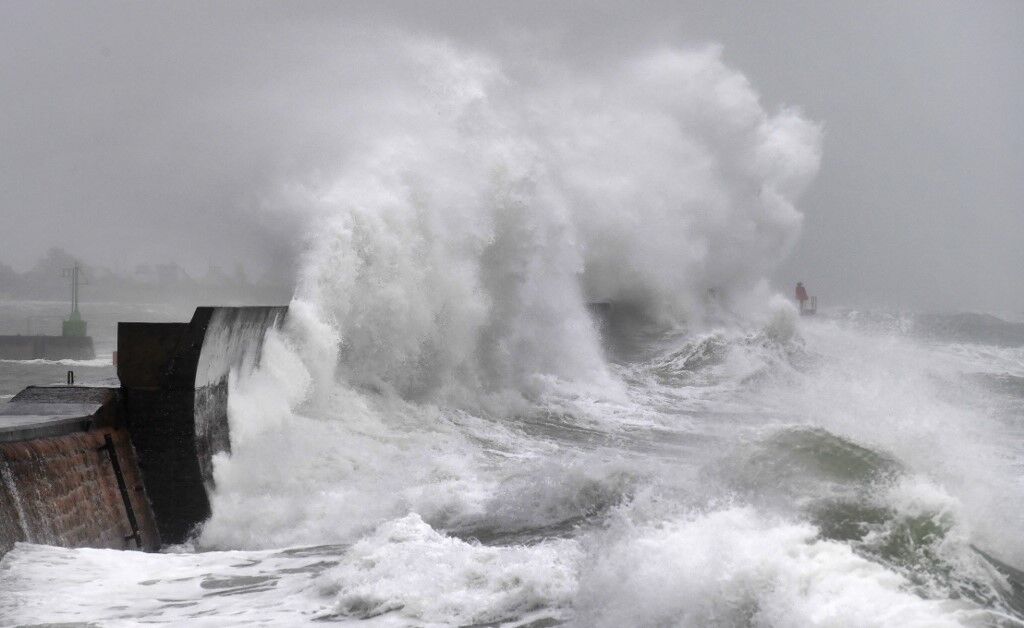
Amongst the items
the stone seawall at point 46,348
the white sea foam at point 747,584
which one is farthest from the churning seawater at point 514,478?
the stone seawall at point 46,348

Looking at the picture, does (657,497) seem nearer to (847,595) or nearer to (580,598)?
(580,598)

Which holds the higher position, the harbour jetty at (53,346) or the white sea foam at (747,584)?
the harbour jetty at (53,346)

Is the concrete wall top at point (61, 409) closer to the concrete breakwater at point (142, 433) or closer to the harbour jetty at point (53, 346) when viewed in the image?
the concrete breakwater at point (142, 433)

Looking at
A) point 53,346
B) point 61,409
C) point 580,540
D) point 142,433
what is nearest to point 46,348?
point 53,346

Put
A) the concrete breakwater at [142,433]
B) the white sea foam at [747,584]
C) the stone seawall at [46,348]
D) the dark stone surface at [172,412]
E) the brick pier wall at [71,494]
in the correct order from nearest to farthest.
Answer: the white sea foam at [747,584] < the brick pier wall at [71,494] < the concrete breakwater at [142,433] < the dark stone surface at [172,412] < the stone seawall at [46,348]

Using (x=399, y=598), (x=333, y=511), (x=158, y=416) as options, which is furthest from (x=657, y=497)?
(x=158, y=416)

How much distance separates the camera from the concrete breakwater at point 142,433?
718 centimetres

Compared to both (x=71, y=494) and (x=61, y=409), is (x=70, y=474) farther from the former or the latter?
(x=61, y=409)

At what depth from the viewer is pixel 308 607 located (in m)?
5.71

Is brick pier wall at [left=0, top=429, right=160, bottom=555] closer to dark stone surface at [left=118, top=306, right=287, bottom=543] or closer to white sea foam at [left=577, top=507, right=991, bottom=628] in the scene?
dark stone surface at [left=118, top=306, right=287, bottom=543]

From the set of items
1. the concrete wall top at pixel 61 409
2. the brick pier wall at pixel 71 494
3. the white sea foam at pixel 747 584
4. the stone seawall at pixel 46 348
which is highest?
the stone seawall at pixel 46 348

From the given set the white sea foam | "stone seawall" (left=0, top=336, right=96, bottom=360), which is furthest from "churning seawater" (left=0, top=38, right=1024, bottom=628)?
"stone seawall" (left=0, top=336, right=96, bottom=360)

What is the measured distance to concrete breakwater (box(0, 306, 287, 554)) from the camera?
7180 mm

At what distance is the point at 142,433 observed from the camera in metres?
8.15
